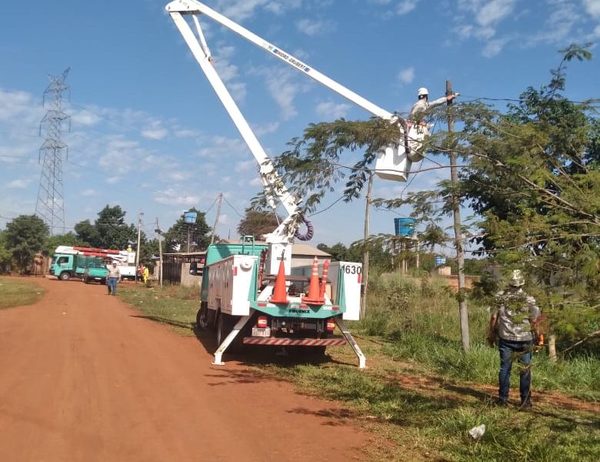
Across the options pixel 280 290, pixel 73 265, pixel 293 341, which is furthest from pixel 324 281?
pixel 73 265

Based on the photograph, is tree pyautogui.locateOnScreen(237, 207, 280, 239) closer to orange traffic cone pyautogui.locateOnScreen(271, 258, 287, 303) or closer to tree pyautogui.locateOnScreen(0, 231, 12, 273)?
orange traffic cone pyautogui.locateOnScreen(271, 258, 287, 303)

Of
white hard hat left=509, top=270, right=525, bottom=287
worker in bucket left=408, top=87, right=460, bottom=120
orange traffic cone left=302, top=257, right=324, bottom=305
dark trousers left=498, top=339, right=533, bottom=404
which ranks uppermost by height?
worker in bucket left=408, top=87, right=460, bottom=120

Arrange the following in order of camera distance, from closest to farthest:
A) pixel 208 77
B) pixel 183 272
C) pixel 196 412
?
pixel 196 412 → pixel 208 77 → pixel 183 272

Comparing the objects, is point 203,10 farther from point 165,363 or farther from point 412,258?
point 412,258

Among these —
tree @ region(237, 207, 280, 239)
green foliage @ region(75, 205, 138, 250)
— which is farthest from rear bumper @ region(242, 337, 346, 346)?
green foliage @ region(75, 205, 138, 250)

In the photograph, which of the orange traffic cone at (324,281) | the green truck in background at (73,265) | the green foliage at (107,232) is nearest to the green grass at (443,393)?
the orange traffic cone at (324,281)

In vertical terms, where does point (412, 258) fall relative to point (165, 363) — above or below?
above

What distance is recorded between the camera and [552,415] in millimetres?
7820

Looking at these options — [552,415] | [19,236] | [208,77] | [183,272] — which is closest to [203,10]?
[208,77]

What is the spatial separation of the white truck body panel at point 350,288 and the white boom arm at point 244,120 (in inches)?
48.7

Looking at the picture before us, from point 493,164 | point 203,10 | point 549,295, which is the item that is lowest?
point 549,295

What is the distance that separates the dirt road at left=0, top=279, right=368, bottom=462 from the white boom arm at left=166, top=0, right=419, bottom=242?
9.04 ft

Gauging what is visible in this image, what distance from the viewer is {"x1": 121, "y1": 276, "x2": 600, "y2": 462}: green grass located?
19.9 feet

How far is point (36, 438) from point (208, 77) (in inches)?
486
